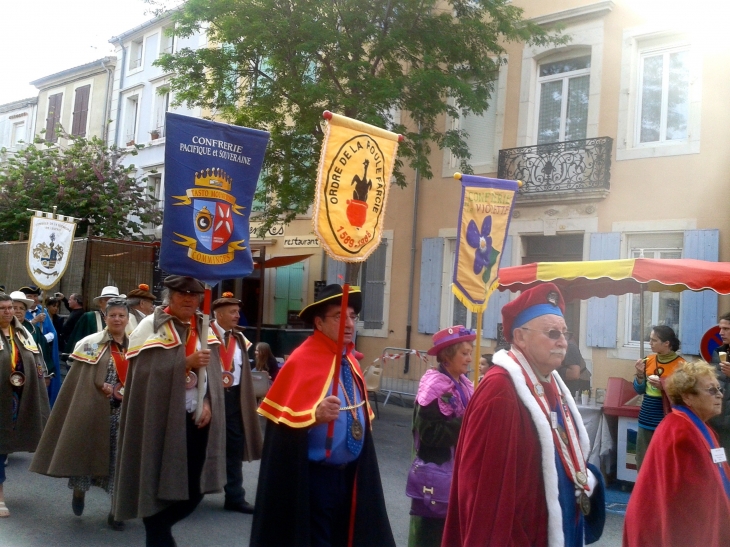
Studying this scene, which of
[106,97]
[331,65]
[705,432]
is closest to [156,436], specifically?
[705,432]

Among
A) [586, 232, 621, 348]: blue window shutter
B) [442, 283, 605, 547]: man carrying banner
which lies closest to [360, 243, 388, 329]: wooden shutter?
[586, 232, 621, 348]: blue window shutter

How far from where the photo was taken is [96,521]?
22.4 feet

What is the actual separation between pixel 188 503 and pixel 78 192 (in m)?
19.2

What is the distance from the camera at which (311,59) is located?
14.1 m

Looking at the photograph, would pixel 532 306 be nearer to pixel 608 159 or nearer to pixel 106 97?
pixel 608 159

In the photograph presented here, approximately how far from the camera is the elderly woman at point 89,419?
21.2ft

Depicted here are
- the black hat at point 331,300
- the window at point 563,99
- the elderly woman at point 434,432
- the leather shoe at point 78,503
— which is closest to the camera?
the black hat at point 331,300

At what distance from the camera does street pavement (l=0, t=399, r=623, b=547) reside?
6277 millimetres

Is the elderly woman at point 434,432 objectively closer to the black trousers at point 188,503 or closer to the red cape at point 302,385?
the red cape at point 302,385

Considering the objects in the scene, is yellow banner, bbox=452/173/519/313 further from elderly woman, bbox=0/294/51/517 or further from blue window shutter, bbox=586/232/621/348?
blue window shutter, bbox=586/232/621/348

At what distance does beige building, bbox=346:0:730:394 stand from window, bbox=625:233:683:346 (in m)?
0.02

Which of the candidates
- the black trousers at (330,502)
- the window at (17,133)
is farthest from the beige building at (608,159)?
the window at (17,133)

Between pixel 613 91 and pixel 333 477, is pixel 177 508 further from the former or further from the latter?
pixel 613 91

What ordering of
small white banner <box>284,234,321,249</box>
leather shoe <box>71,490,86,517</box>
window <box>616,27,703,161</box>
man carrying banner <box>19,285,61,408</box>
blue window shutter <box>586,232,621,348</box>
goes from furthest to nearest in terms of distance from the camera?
small white banner <box>284,234,321,249</box>
blue window shutter <box>586,232,621,348</box>
window <box>616,27,703,161</box>
man carrying banner <box>19,285,61,408</box>
leather shoe <box>71,490,86,517</box>
